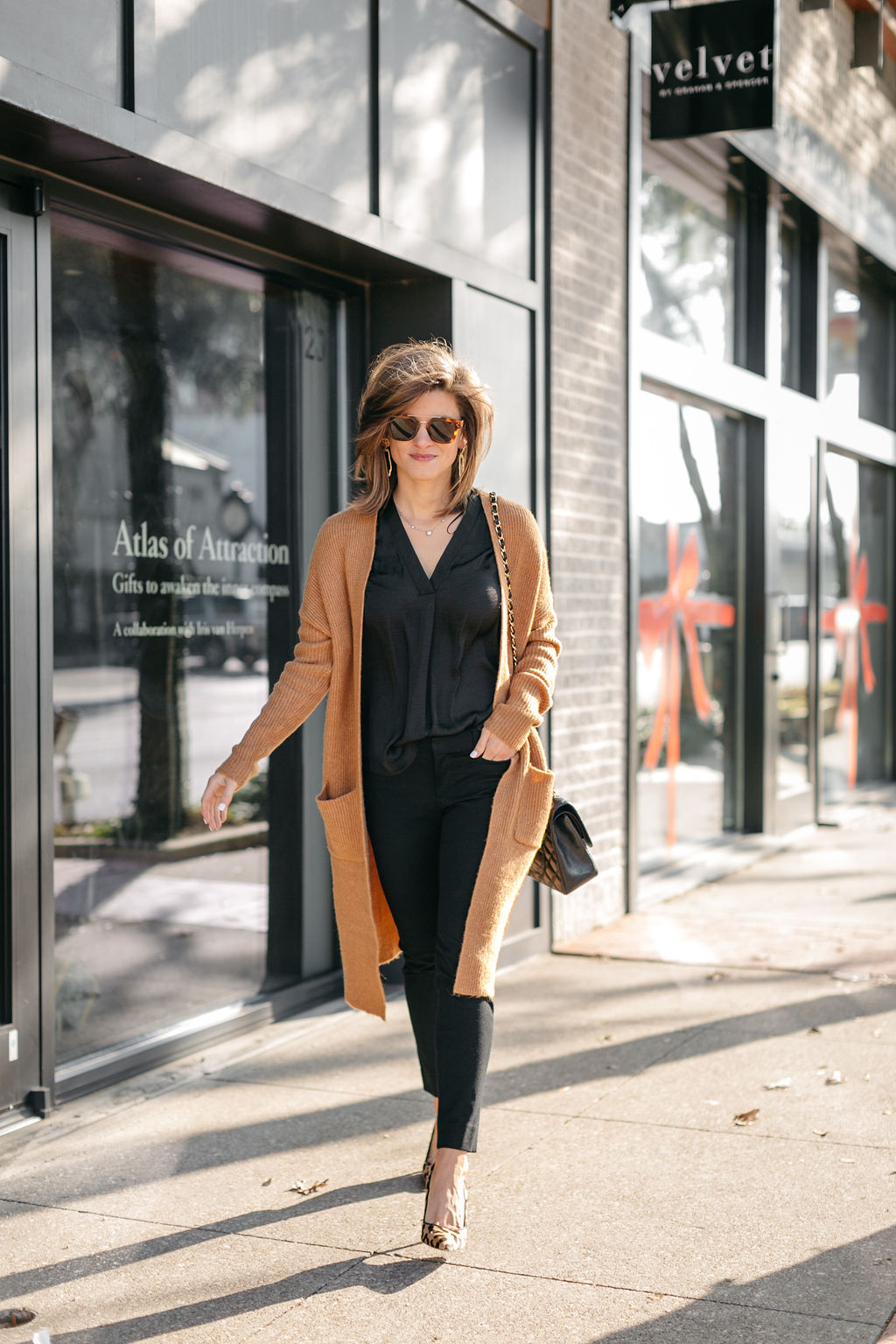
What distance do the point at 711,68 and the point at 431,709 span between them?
4861mm

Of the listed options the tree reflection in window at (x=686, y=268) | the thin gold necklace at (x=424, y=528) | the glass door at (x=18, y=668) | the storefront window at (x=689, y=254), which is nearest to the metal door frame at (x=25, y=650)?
the glass door at (x=18, y=668)

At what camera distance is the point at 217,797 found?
352cm

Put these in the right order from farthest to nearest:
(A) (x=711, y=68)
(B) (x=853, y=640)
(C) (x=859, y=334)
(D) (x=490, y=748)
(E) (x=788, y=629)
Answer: (C) (x=859, y=334)
(B) (x=853, y=640)
(E) (x=788, y=629)
(A) (x=711, y=68)
(D) (x=490, y=748)

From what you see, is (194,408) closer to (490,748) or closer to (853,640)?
(490,748)

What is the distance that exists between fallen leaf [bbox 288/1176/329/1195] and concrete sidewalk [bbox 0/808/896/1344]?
0.02 m

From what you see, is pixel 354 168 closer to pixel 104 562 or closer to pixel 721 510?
pixel 104 562

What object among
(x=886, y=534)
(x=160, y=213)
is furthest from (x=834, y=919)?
(x=886, y=534)

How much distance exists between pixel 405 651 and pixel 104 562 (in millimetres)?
1500

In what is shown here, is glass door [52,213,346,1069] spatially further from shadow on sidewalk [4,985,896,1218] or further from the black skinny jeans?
the black skinny jeans

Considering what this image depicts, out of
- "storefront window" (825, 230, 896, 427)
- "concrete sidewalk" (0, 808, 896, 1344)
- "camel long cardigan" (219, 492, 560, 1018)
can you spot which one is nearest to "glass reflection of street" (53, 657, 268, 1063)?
"concrete sidewalk" (0, 808, 896, 1344)

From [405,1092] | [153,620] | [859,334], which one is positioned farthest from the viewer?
[859,334]

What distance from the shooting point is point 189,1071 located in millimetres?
4855

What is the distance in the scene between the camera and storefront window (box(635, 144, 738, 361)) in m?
8.16

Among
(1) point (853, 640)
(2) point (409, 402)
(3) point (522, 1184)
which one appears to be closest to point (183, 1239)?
(3) point (522, 1184)
